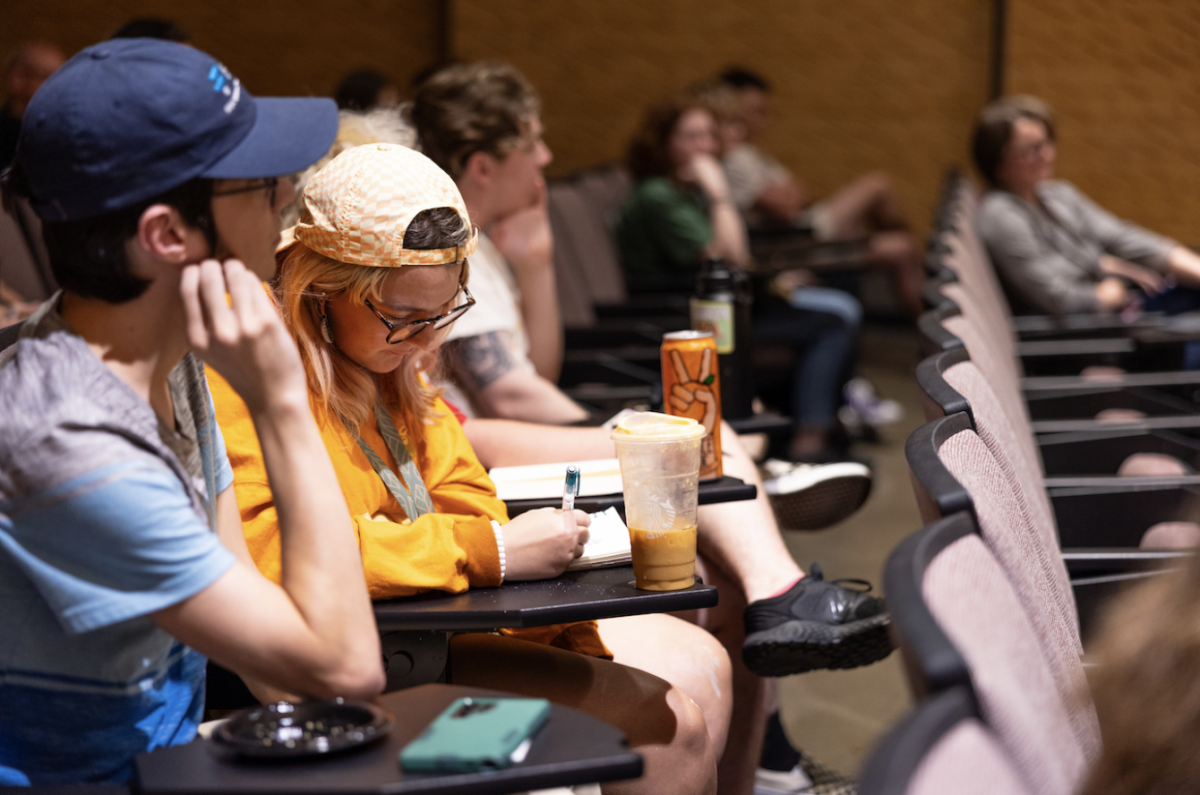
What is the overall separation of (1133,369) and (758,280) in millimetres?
1234

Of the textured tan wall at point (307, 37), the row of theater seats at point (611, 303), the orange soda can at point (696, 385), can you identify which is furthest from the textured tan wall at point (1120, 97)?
the orange soda can at point (696, 385)

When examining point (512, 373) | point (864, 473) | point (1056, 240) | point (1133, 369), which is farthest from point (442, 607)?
point (1056, 240)

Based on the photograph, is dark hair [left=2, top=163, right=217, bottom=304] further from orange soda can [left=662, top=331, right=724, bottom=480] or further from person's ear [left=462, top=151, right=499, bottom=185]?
person's ear [left=462, top=151, right=499, bottom=185]

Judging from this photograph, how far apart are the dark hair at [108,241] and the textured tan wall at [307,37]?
7.08 m

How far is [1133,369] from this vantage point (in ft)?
11.2

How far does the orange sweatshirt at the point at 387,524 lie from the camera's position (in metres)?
1.29

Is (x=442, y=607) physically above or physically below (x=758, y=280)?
above

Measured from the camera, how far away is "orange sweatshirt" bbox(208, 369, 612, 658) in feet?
4.23

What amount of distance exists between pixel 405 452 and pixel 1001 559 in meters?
0.79

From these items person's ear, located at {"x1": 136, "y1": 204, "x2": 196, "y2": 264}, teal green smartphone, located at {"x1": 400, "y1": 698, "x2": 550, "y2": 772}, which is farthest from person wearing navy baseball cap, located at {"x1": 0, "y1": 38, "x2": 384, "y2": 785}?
teal green smartphone, located at {"x1": 400, "y1": 698, "x2": 550, "y2": 772}

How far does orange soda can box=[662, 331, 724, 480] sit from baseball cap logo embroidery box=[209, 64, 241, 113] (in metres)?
0.79

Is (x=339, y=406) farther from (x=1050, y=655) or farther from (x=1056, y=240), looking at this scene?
(x=1056, y=240)

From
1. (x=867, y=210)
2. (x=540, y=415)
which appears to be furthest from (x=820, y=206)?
(x=540, y=415)

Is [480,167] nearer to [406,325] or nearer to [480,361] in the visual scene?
[480,361]
